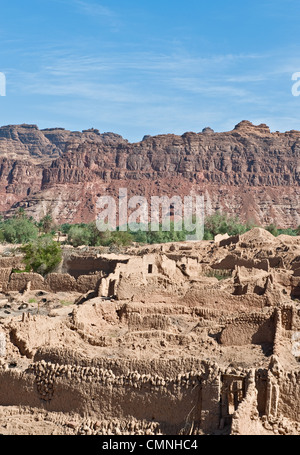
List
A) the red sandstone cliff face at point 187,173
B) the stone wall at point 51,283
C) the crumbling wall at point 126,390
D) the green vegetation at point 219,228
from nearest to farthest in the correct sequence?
the crumbling wall at point 126,390, the stone wall at point 51,283, the green vegetation at point 219,228, the red sandstone cliff face at point 187,173

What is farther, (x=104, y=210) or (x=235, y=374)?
(x=104, y=210)

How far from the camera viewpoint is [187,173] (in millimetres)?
133375

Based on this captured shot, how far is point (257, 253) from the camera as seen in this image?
3638 centimetres

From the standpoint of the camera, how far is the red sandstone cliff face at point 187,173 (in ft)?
415

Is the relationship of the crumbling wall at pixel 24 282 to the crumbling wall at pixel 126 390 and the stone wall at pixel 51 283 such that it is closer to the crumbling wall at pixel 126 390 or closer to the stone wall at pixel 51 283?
the stone wall at pixel 51 283

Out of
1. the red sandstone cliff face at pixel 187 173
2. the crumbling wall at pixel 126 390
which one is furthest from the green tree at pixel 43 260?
the red sandstone cliff face at pixel 187 173

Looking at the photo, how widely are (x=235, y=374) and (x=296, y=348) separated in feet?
12.2

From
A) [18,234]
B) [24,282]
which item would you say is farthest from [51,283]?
[18,234]

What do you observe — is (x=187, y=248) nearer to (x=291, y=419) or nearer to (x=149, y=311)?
(x=149, y=311)

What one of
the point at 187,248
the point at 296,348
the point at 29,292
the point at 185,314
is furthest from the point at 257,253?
the point at 296,348

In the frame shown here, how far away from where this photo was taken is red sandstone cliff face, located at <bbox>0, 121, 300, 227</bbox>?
415 feet

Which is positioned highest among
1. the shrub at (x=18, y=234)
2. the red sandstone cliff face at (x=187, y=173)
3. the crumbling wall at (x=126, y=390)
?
the red sandstone cliff face at (x=187, y=173)

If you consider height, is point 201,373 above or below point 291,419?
above

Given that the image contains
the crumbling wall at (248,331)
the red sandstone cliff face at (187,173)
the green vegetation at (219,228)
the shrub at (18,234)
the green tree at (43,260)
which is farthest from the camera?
the red sandstone cliff face at (187,173)
